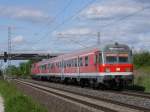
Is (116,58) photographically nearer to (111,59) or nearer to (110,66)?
(111,59)

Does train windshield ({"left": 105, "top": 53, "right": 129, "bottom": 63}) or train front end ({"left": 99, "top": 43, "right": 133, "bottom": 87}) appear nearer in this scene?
train front end ({"left": 99, "top": 43, "right": 133, "bottom": 87})

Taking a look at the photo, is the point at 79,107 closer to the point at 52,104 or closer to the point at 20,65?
the point at 52,104

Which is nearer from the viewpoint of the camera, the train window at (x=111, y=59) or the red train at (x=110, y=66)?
the red train at (x=110, y=66)

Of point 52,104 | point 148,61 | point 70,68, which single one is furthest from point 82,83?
point 148,61

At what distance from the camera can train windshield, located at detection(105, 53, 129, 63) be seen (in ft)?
114

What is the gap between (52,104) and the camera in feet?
73.3

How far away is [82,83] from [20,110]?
67.1 feet

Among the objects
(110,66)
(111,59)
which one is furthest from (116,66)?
(111,59)

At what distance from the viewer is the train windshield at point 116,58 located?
34688mm

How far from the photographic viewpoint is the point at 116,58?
115 feet

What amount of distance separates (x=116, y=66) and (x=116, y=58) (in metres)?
0.67

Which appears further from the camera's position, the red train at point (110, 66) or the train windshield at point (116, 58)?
the train windshield at point (116, 58)

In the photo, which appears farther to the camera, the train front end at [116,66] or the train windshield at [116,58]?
the train windshield at [116,58]

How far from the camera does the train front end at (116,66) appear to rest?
3419 centimetres
